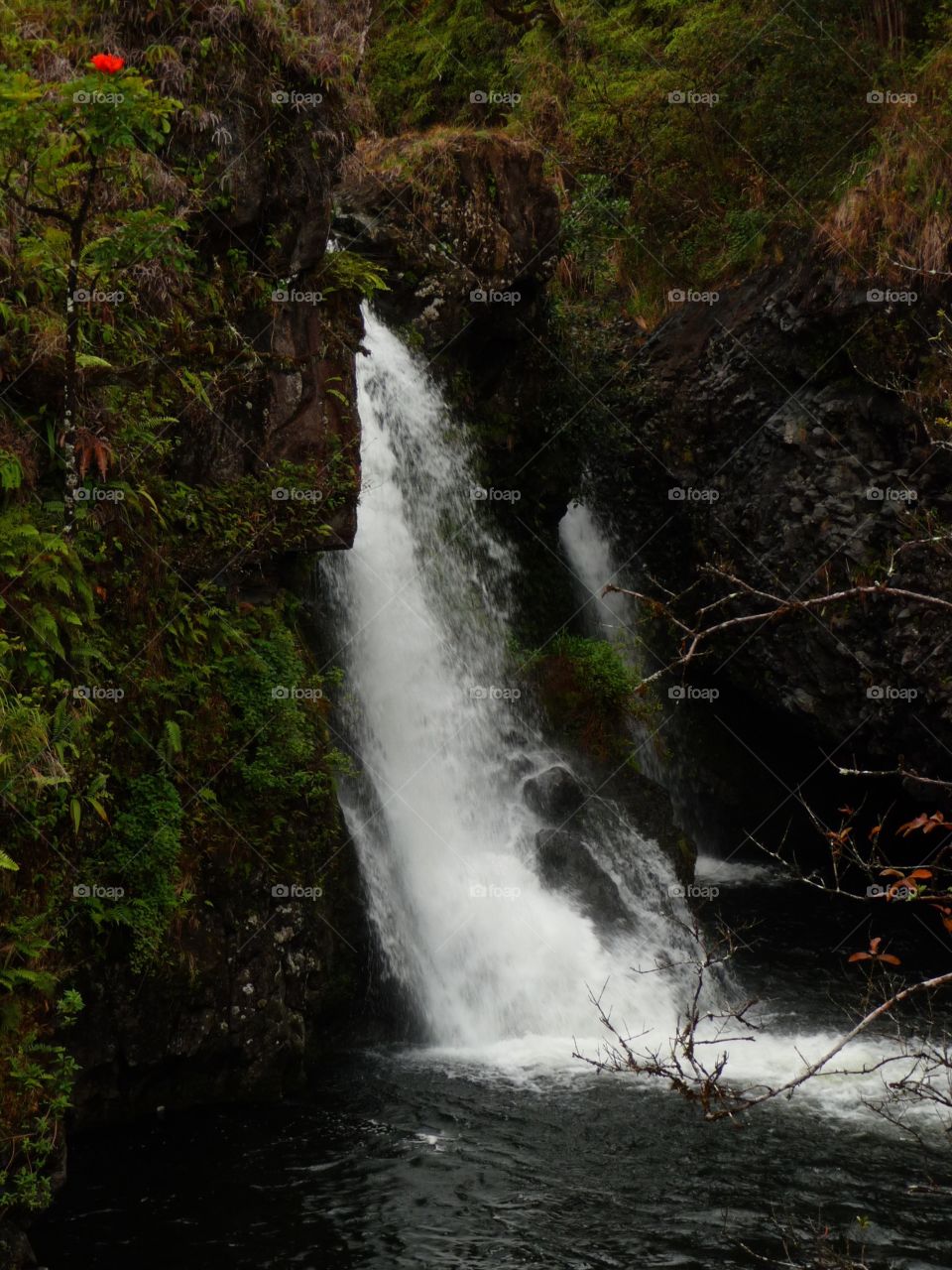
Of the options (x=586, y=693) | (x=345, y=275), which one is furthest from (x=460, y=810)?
(x=345, y=275)

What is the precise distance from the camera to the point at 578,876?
12.0 metres

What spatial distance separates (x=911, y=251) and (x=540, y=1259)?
37.9 feet

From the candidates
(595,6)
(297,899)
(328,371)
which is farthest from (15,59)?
(595,6)

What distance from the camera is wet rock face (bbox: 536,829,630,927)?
11758mm

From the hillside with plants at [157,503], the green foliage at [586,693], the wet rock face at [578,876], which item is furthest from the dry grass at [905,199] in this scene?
the wet rock face at [578,876]

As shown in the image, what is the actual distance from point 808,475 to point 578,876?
6.03 meters

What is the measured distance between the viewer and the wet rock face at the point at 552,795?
12508 millimetres

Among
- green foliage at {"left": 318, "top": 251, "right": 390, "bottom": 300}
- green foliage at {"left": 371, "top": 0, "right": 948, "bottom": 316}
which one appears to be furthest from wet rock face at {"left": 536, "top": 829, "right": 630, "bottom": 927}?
green foliage at {"left": 371, "top": 0, "right": 948, "bottom": 316}

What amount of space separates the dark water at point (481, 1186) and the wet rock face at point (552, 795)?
395 centimetres

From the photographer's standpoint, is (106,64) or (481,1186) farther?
(481,1186)

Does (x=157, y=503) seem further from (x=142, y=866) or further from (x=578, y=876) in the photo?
(x=578, y=876)

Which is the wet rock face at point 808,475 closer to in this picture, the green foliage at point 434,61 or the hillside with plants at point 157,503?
the hillside with plants at point 157,503

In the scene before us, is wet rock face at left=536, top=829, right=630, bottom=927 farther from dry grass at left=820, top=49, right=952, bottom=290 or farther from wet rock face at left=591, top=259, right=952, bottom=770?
dry grass at left=820, top=49, right=952, bottom=290

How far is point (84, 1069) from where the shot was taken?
7762 mm
